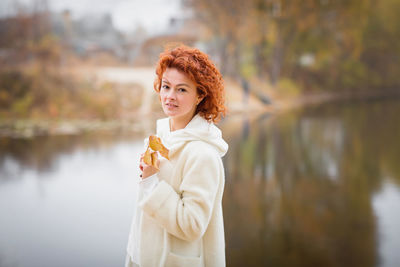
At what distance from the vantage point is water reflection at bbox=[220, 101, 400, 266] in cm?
262

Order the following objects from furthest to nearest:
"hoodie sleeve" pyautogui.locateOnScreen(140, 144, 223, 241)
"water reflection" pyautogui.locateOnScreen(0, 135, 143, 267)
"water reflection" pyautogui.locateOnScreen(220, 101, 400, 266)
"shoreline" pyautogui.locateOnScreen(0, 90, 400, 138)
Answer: "shoreline" pyautogui.locateOnScreen(0, 90, 400, 138) → "water reflection" pyautogui.locateOnScreen(220, 101, 400, 266) → "water reflection" pyautogui.locateOnScreen(0, 135, 143, 267) → "hoodie sleeve" pyautogui.locateOnScreen(140, 144, 223, 241)

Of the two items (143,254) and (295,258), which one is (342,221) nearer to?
(295,258)

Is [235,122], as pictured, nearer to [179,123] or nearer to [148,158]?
[179,123]

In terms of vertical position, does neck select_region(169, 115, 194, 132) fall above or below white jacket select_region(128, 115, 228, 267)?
above

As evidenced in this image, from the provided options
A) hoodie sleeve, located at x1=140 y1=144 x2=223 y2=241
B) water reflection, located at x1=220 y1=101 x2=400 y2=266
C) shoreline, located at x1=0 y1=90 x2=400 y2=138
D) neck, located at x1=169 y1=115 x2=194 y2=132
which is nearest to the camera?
hoodie sleeve, located at x1=140 y1=144 x2=223 y2=241

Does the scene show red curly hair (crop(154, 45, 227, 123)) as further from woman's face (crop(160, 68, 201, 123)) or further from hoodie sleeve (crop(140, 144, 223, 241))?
hoodie sleeve (crop(140, 144, 223, 241))

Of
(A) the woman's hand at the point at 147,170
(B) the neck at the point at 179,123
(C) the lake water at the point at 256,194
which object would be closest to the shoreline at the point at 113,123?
(C) the lake water at the point at 256,194

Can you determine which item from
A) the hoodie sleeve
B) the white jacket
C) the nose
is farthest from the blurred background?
the nose

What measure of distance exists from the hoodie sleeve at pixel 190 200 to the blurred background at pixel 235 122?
1689 mm

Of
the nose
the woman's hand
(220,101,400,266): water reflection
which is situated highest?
the nose

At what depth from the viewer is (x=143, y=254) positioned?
3.24 feet

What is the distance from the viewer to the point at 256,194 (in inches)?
141

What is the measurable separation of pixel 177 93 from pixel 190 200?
284mm

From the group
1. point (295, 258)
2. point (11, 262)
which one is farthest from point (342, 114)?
point (11, 262)
